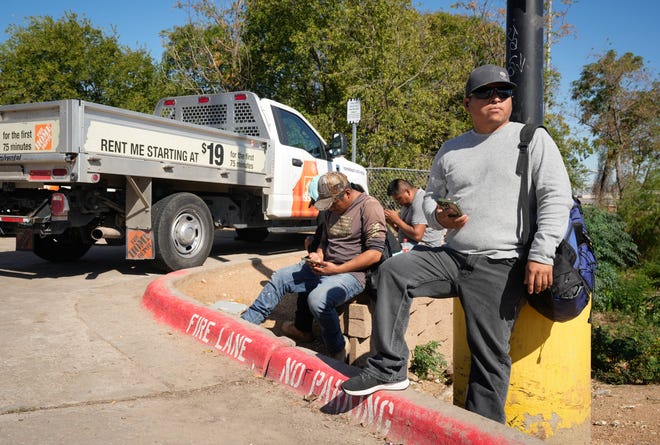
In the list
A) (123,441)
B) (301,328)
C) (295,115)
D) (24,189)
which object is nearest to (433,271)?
(123,441)

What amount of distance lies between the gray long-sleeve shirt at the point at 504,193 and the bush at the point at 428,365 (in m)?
2.05

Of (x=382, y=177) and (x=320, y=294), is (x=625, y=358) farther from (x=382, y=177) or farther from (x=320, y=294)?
(x=382, y=177)

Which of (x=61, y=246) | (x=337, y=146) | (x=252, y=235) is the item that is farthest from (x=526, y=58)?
(x=252, y=235)

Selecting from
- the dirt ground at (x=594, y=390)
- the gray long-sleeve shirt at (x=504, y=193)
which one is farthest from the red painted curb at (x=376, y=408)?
the dirt ground at (x=594, y=390)

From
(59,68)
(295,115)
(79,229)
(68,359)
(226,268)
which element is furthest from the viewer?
(59,68)

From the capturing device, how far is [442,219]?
2.83 m

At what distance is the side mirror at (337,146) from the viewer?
9.38 metres

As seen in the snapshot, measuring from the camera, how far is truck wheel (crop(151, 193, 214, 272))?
22.6ft

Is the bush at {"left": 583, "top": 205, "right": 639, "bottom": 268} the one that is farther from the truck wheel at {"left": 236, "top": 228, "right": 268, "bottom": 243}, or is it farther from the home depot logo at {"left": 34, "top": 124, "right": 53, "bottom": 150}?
the home depot logo at {"left": 34, "top": 124, "right": 53, "bottom": 150}

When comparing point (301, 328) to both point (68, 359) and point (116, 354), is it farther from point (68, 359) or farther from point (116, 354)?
point (68, 359)

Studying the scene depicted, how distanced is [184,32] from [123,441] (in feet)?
71.0

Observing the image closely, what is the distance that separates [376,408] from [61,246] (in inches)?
262

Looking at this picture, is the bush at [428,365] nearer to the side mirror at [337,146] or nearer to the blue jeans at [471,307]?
the blue jeans at [471,307]

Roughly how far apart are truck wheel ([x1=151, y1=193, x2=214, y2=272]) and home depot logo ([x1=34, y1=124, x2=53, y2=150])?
1.39m
